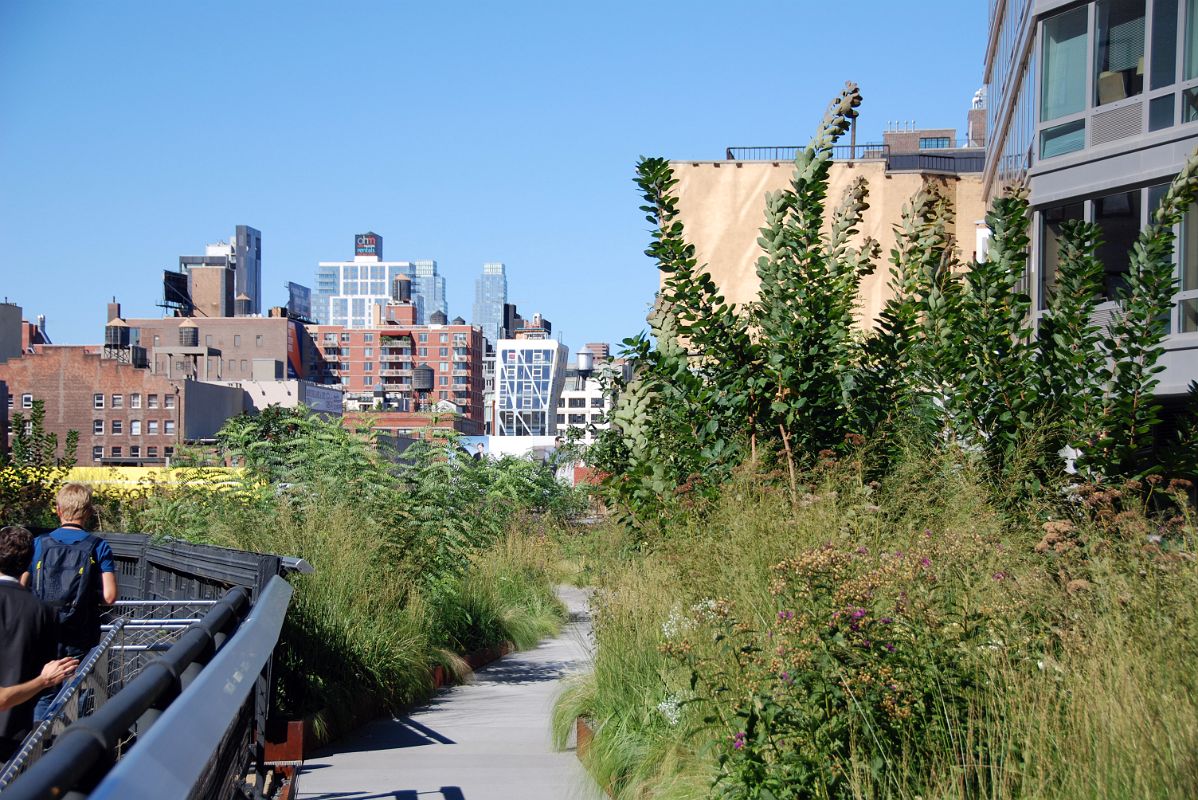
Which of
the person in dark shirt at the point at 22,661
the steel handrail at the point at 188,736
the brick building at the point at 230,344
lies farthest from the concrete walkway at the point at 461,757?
the brick building at the point at 230,344

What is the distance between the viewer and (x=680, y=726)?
6340 mm

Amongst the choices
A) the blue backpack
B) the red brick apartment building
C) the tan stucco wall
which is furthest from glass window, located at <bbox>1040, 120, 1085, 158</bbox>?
the red brick apartment building

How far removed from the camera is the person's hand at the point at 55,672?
189 inches

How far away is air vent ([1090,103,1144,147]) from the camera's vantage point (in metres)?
16.3

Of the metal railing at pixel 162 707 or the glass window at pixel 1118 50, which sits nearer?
the metal railing at pixel 162 707

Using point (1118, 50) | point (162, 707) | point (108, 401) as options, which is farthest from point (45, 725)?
point (108, 401)

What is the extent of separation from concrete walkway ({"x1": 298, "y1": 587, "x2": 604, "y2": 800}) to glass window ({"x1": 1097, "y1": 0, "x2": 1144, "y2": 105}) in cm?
1221

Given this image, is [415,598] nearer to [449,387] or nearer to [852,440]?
[852,440]

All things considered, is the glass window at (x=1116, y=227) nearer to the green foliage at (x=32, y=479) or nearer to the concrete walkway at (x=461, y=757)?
the concrete walkway at (x=461, y=757)

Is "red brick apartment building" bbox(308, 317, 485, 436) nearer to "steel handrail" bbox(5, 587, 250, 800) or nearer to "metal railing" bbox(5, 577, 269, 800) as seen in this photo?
"metal railing" bbox(5, 577, 269, 800)

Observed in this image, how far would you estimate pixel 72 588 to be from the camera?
588cm

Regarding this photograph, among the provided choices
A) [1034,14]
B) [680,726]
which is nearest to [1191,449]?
[680,726]

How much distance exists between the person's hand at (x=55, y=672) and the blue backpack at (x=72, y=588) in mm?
950

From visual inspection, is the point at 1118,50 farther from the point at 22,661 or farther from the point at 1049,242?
the point at 22,661
